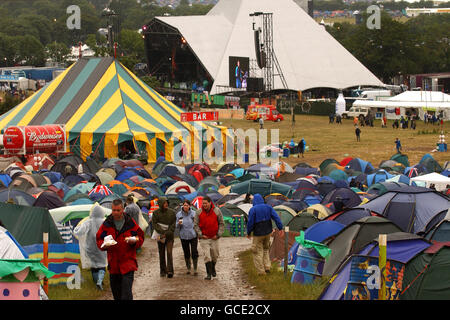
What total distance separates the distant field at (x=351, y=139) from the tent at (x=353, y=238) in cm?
2218

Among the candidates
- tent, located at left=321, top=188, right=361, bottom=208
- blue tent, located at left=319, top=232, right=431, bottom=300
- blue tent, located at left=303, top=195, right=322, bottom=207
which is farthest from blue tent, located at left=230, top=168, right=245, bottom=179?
blue tent, located at left=319, top=232, right=431, bottom=300

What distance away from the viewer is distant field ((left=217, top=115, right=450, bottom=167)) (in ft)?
122

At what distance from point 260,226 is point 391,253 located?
2228 mm

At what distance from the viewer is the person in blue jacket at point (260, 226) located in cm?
1162

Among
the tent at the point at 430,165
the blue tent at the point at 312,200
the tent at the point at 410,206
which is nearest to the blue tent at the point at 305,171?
the tent at the point at 430,165

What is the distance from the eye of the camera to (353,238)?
11930 mm

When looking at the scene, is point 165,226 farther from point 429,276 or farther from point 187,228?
point 429,276

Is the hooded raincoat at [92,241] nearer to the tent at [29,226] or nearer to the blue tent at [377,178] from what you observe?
the tent at [29,226]

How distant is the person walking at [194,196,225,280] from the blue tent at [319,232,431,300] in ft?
6.55

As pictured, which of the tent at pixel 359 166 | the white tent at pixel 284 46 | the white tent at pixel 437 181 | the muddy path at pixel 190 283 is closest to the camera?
the muddy path at pixel 190 283

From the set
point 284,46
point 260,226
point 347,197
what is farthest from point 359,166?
point 284,46
